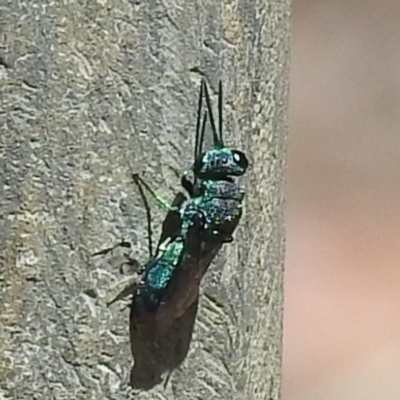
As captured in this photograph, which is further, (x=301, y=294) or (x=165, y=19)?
(x=301, y=294)

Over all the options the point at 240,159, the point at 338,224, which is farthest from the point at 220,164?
the point at 338,224

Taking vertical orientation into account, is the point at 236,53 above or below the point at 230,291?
above

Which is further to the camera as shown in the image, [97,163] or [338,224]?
[338,224]

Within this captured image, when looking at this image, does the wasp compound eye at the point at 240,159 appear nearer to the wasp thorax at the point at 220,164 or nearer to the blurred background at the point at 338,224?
the wasp thorax at the point at 220,164

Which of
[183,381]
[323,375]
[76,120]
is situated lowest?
[323,375]

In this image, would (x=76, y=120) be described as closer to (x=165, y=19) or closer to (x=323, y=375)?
(x=165, y=19)

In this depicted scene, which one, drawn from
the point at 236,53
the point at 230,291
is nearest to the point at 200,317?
the point at 230,291

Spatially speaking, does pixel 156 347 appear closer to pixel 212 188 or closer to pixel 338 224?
pixel 212 188
